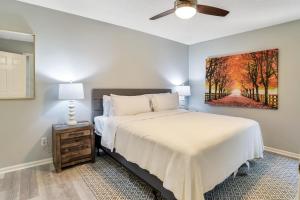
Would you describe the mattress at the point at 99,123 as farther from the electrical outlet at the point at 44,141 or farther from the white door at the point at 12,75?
the white door at the point at 12,75

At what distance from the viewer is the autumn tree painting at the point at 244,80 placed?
3.38 metres

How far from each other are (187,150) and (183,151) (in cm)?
4

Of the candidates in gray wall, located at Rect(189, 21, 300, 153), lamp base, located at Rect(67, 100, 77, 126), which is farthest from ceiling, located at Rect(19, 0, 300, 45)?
lamp base, located at Rect(67, 100, 77, 126)

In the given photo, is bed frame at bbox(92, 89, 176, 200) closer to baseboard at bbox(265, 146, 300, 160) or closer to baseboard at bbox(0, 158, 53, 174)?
baseboard at bbox(0, 158, 53, 174)

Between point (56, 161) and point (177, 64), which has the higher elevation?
point (177, 64)

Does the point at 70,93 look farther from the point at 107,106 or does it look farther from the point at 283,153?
the point at 283,153

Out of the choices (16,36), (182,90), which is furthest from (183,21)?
(16,36)

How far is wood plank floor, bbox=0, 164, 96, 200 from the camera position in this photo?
6.48ft

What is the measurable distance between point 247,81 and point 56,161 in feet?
12.2

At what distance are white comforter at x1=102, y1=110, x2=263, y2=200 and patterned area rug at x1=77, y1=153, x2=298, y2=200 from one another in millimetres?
279

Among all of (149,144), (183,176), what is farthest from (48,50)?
(183,176)

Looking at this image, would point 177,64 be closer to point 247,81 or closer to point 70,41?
point 247,81

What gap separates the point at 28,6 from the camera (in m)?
2.59

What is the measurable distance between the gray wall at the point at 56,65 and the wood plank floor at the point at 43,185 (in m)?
0.29
